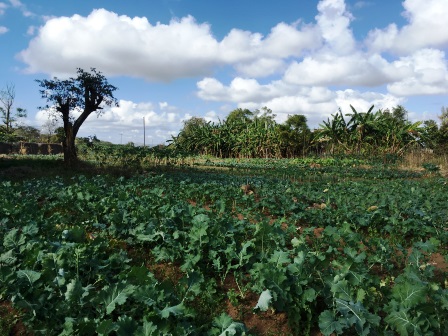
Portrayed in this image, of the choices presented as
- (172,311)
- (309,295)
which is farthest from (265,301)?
(172,311)

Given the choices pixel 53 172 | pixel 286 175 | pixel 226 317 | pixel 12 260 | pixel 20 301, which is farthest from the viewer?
pixel 286 175

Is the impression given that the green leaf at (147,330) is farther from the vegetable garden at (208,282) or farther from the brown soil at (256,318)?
the brown soil at (256,318)

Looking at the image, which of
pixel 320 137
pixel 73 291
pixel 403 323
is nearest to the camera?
pixel 403 323

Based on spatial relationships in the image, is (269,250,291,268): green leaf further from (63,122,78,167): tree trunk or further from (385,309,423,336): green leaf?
(63,122,78,167): tree trunk

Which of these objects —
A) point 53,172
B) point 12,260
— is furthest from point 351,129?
point 12,260

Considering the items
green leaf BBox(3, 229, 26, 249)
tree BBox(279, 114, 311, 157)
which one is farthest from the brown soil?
tree BBox(279, 114, 311, 157)

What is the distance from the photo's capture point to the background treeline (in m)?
27.8

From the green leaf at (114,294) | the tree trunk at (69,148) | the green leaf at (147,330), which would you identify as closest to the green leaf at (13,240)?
the green leaf at (114,294)

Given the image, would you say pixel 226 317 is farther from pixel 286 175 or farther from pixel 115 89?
pixel 115 89

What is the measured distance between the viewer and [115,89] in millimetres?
18703

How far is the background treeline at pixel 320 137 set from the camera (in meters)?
27.8

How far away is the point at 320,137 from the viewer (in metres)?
31.7

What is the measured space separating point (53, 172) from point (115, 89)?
6803 mm

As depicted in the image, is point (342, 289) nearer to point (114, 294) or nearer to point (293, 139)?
point (114, 294)
